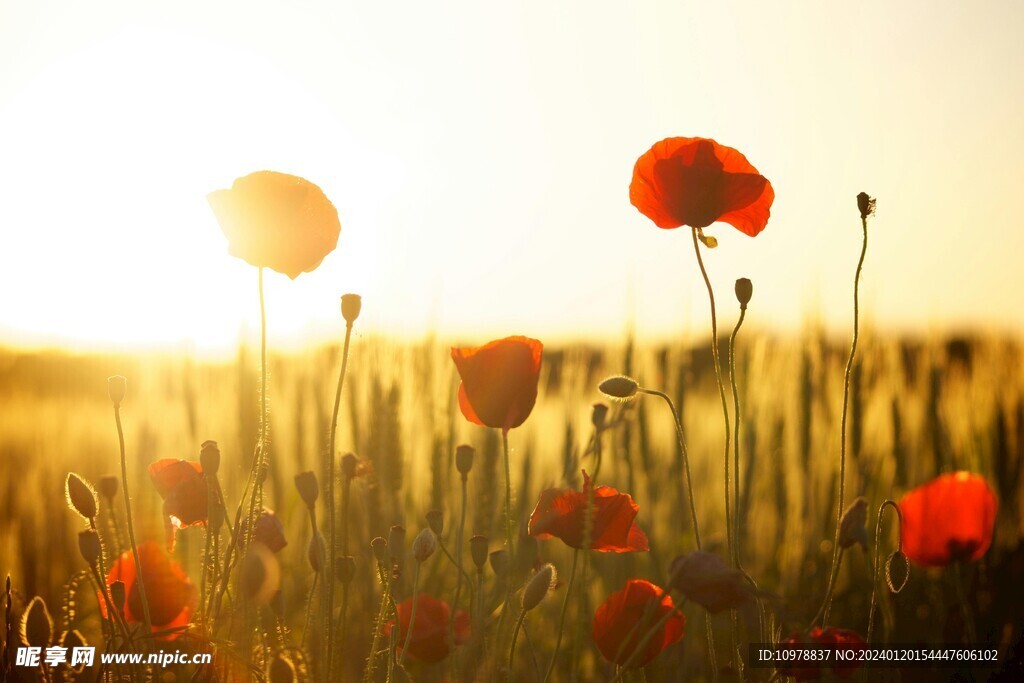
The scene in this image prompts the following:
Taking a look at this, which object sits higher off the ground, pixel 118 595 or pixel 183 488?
pixel 183 488

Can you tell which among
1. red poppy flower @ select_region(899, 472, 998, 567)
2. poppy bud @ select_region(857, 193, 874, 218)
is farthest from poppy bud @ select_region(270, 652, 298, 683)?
red poppy flower @ select_region(899, 472, 998, 567)

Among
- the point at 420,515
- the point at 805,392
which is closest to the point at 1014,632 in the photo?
the point at 805,392

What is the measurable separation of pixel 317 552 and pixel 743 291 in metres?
0.64

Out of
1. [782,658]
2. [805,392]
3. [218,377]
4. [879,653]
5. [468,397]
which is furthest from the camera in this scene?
[218,377]

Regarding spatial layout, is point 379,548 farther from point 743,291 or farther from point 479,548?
point 743,291

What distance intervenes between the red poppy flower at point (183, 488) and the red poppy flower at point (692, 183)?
683mm

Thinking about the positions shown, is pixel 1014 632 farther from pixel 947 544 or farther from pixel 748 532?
pixel 748 532

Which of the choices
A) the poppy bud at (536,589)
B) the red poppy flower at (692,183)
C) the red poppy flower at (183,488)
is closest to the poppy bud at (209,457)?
the red poppy flower at (183,488)

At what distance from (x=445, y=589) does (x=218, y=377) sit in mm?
894

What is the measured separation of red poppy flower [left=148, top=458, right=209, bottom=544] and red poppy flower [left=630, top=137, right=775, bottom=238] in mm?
683

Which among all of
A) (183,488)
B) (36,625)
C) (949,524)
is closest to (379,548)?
(183,488)

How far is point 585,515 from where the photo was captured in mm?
1211

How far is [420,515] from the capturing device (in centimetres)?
238

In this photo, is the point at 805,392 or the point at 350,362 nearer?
the point at 350,362
